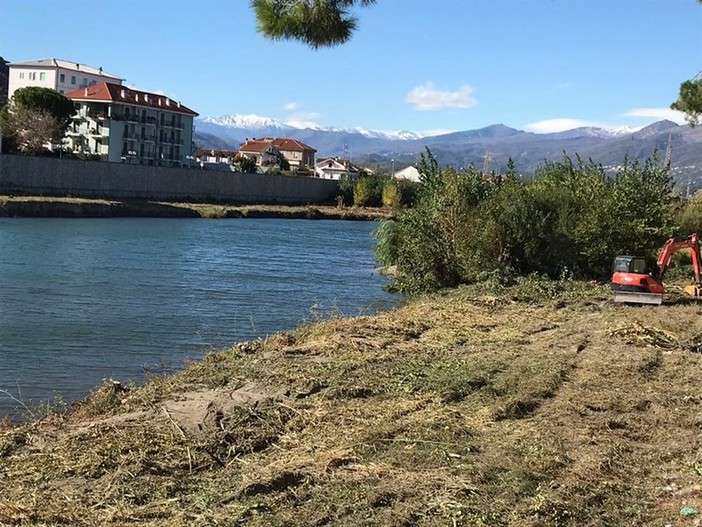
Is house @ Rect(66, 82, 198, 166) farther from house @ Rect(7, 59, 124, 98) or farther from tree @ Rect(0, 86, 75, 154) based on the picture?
house @ Rect(7, 59, 124, 98)

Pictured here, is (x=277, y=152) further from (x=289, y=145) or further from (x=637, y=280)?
(x=637, y=280)

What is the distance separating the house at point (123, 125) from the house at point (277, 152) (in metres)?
25.7

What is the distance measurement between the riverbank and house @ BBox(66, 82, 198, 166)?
1901cm

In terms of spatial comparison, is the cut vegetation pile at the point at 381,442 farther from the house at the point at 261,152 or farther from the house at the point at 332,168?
the house at the point at 332,168

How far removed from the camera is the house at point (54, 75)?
113 m

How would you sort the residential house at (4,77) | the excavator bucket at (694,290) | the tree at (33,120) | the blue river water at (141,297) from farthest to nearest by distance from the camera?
the residential house at (4,77) → the tree at (33,120) → the excavator bucket at (694,290) → the blue river water at (141,297)

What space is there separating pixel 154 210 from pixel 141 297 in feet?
134

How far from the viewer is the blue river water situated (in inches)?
516

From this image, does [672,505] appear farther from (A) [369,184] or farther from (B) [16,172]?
(A) [369,184]

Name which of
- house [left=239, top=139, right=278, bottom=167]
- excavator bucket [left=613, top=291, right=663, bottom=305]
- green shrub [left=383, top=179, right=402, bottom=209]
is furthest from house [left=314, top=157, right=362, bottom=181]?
excavator bucket [left=613, top=291, right=663, bottom=305]

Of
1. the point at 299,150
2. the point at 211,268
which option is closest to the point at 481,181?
the point at 211,268

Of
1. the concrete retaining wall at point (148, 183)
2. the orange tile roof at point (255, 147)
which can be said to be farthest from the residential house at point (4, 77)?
the concrete retaining wall at point (148, 183)

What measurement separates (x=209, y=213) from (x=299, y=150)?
83.6 metres

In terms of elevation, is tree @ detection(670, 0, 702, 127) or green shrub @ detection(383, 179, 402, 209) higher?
tree @ detection(670, 0, 702, 127)
